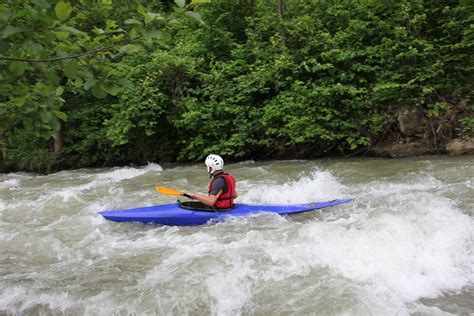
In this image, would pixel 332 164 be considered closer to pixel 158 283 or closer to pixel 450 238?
pixel 450 238

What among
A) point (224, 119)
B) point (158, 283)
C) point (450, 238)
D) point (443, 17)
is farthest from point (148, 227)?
point (443, 17)

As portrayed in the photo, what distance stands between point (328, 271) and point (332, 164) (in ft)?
17.4

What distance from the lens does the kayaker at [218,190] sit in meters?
5.45

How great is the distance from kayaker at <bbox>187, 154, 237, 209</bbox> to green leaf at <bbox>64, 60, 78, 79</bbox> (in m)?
3.77

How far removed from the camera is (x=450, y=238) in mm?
4105

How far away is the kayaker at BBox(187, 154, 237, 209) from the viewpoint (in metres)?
5.45

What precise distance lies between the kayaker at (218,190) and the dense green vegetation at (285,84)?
99.4 inches

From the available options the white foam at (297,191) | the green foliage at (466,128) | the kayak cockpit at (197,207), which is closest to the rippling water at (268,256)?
the white foam at (297,191)

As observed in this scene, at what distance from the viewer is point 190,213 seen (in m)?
5.39

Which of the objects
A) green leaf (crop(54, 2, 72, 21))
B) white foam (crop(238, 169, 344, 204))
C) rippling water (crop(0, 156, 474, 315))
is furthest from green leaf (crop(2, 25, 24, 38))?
white foam (crop(238, 169, 344, 204))

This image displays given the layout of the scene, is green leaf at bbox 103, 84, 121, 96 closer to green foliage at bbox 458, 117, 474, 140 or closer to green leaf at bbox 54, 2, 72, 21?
green leaf at bbox 54, 2, 72, 21

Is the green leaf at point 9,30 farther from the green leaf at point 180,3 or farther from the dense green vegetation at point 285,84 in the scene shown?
the dense green vegetation at point 285,84

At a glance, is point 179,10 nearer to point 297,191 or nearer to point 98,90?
point 98,90

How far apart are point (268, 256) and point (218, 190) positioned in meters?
1.65
